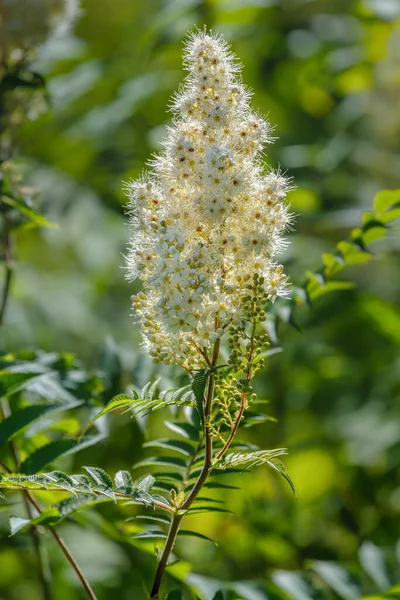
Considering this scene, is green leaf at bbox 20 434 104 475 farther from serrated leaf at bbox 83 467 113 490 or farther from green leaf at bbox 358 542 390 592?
green leaf at bbox 358 542 390 592

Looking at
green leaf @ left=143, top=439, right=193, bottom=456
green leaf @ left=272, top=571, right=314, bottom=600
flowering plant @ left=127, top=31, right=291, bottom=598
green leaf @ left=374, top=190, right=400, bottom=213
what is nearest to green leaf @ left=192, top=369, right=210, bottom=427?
flowering plant @ left=127, top=31, right=291, bottom=598

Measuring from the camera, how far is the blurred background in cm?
348

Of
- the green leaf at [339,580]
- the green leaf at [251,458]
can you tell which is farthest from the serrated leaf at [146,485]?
the green leaf at [339,580]

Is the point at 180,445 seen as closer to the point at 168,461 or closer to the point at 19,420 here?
the point at 168,461

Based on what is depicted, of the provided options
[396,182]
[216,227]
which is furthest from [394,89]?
[216,227]

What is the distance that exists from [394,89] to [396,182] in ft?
3.68

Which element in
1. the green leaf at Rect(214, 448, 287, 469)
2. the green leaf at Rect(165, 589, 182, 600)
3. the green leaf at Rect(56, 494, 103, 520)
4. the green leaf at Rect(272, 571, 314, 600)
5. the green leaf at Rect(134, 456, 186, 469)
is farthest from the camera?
the green leaf at Rect(272, 571, 314, 600)

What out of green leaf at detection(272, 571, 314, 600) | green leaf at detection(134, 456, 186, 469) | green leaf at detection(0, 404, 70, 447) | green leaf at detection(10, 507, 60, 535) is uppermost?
green leaf at detection(0, 404, 70, 447)

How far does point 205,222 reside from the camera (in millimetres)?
1629

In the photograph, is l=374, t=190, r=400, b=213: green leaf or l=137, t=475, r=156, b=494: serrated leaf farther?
l=374, t=190, r=400, b=213: green leaf

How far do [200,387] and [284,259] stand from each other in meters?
1.74

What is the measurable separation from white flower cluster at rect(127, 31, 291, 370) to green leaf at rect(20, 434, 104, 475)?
0.46 metres

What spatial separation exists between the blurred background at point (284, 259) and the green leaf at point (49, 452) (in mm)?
692

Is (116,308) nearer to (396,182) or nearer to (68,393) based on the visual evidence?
(396,182)
